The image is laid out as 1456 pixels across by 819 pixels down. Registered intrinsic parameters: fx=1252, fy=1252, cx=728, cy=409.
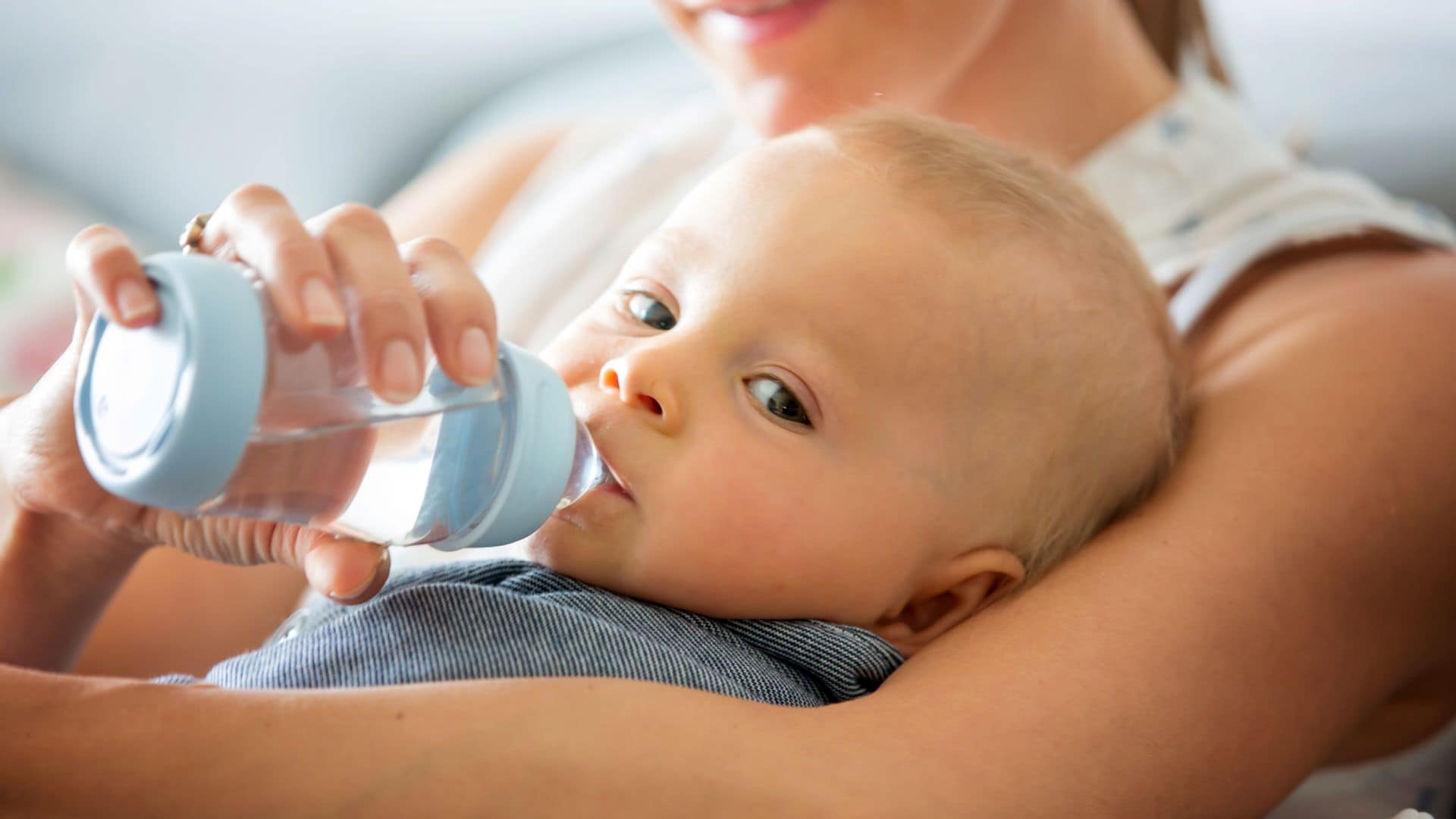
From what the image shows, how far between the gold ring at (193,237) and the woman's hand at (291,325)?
0.01 meters

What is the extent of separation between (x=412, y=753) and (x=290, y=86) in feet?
6.72

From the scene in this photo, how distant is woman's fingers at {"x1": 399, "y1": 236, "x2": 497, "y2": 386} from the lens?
69cm

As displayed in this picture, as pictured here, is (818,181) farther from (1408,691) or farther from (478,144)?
(478,144)

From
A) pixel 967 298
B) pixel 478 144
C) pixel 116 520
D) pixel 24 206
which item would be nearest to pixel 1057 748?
pixel 967 298

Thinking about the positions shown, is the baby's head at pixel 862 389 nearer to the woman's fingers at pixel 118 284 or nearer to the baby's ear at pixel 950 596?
the baby's ear at pixel 950 596

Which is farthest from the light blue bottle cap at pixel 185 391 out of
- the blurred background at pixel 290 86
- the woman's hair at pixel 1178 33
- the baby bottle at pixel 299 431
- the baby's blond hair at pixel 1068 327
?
the blurred background at pixel 290 86

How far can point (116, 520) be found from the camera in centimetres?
80

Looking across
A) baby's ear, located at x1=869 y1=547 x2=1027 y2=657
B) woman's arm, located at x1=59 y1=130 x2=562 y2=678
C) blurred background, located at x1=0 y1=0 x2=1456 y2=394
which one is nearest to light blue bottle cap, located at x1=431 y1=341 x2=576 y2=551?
baby's ear, located at x1=869 y1=547 x2=1027 y2=657

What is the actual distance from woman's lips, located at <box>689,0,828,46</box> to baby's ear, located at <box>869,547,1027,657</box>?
1.96 ft

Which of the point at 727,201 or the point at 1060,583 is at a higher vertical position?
the point at 727,201

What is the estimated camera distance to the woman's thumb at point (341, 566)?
30.7 inches

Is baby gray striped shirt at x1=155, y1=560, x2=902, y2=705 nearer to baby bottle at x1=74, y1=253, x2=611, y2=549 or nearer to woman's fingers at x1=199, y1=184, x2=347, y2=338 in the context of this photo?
baby bottle at x1=74, y1=253, x2=611, y2=549

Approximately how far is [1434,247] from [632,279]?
30.9 inches

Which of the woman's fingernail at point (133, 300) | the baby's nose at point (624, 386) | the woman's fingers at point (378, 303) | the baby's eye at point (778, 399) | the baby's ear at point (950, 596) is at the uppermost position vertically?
the woman's fingernail at point (133, 300)
